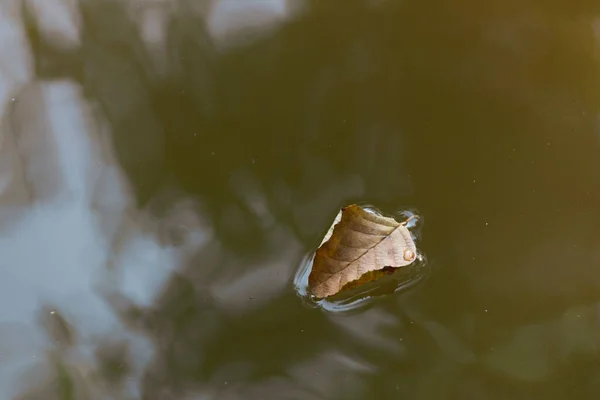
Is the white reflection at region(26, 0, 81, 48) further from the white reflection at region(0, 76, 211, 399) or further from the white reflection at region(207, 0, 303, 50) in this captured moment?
the white reflection at region(207, 0, 303, 50)

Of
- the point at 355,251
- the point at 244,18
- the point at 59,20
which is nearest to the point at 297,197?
the point at 355,251

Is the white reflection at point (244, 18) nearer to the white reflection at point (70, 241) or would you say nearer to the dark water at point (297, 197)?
the dark water at point (297, 197)

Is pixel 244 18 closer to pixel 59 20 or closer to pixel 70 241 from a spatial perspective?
pixel 59 20

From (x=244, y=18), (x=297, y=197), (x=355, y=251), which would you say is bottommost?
(x=355, y=251)

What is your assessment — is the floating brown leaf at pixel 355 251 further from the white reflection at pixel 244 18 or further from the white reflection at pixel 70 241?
the white reflection at pixel 244 18

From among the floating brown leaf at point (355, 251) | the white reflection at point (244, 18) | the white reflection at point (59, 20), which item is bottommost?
the floating brown leaf at point (355, 251)

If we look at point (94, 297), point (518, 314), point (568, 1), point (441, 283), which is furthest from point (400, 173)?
point (94, 297)

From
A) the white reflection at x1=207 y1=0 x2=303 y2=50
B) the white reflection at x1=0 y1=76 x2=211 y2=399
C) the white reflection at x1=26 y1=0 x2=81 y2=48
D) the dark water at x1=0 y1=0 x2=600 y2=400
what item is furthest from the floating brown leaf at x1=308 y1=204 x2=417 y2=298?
the white reflection at x1=26 y1=0 x2=81 y2=48

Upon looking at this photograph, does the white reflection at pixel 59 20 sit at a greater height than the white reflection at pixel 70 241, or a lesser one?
greater

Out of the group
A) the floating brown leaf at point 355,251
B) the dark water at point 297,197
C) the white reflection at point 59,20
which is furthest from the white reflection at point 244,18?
the floating brown leaf at point 355,251
